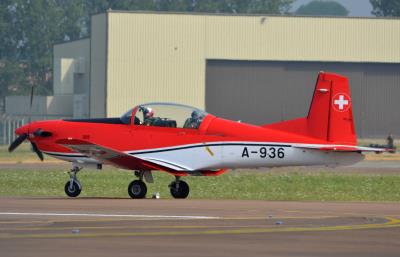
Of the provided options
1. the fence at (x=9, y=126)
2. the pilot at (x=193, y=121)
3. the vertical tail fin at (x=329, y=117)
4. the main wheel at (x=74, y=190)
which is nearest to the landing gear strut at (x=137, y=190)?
the main wheel at (x=74, y=190)

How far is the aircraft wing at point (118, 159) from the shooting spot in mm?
20859

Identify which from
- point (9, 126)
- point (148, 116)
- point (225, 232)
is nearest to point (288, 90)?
point (9, 126)

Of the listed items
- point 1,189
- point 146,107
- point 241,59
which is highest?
point 241,59

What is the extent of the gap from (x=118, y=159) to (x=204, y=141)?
1737 millimetres

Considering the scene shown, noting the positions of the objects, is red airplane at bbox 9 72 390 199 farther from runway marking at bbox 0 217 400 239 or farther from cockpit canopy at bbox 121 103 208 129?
runway marking at bbox 0 217 400 239

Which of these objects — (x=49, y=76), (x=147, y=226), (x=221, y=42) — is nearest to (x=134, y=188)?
(x=147, y=226)

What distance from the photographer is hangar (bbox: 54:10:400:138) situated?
60969 millimetres

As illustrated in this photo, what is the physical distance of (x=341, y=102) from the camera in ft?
68.2

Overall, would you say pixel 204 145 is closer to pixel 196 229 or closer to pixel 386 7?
pixel 196 229

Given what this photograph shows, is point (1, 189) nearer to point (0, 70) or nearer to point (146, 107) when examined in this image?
point (146, 107)

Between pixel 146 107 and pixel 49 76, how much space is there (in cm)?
9586

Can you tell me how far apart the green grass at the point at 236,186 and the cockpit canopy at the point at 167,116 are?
6.75ft

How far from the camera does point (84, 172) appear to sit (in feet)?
110

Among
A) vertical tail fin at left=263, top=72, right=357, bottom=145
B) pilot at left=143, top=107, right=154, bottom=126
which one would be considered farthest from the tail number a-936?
pilot at left=143, top=107, right=154, bottom=126
